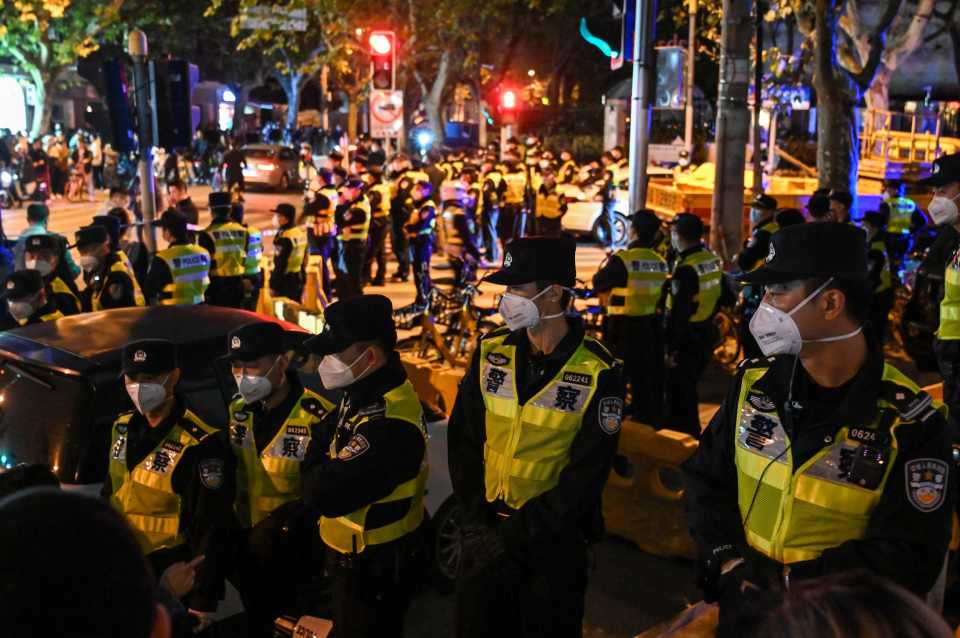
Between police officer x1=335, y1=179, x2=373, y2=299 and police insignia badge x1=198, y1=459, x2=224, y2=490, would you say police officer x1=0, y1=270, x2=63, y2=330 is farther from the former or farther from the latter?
police officer x1=335, y1=179, x2=373, y2=299

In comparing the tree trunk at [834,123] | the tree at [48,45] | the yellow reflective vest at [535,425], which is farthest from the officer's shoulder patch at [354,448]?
the tree at [48,45]

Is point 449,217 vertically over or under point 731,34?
under

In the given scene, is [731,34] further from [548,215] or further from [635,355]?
[548,215]

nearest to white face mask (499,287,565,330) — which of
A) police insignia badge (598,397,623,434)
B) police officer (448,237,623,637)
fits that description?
police officer (448,237,623,637)

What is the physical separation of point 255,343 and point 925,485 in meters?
2.57

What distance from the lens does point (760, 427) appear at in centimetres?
302

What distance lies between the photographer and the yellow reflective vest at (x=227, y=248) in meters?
10.1

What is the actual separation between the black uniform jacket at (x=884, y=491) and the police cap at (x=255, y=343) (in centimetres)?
190

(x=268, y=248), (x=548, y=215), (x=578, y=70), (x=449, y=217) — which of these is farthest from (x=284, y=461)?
(x=578, y=70)

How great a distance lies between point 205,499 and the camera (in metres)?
3.85

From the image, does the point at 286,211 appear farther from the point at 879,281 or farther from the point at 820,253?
the point at 820,253

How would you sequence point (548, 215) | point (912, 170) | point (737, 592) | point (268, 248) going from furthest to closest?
point (912, 170) < point (268, 248) < point (548, 215) < point (737, 592)

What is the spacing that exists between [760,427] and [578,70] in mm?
52624

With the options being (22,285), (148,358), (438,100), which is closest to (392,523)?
(148,358)
